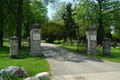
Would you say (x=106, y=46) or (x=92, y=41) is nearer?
(x=106, y=46)

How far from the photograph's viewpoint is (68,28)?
29859mm

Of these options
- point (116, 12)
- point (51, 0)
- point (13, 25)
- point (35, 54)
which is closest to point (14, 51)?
point (35, 54)

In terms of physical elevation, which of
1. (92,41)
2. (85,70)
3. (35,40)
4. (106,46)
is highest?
(35,40)

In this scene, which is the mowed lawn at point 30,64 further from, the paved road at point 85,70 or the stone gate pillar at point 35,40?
the stone gate pillar at point 35,40

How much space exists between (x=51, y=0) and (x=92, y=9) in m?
12.4

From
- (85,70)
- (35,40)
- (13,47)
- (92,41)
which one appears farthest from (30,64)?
(92,41)

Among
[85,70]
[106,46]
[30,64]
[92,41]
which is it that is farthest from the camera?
[92,41]

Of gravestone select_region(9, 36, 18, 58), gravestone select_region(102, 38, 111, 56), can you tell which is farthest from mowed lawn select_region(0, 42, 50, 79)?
gravestone select_region(102, 38, 111, 56)

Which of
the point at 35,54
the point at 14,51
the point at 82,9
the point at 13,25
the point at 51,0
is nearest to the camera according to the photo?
the point at 14,51

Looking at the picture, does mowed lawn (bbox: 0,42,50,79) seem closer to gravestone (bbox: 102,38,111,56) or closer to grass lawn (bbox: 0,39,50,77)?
grass lawn (bbox: 0,39,50,77)

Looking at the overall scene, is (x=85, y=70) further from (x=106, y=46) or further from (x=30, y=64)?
(x=106, y=46)

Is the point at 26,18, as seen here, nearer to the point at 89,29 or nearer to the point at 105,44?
the point at 89,29

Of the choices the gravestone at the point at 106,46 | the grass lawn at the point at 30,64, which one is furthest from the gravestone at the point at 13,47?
the gravestone at the point at 106,46

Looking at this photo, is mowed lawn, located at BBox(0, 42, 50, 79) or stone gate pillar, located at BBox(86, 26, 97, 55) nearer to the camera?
mowed lawn, located at BBox(0, 42, 50, 79)
